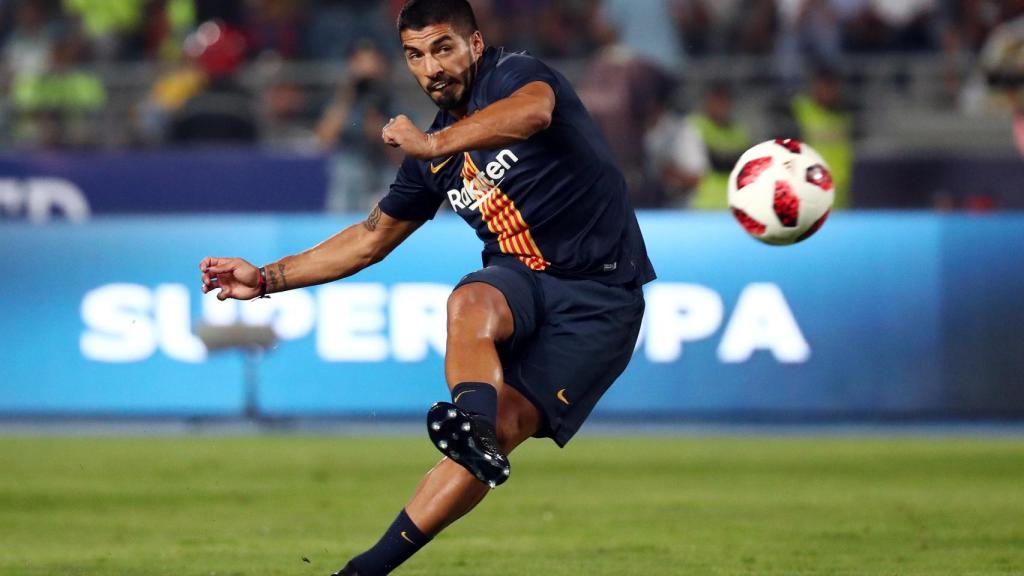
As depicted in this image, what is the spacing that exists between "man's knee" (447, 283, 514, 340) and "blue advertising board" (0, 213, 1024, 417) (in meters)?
7.50

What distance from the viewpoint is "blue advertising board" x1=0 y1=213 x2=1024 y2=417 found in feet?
44.4

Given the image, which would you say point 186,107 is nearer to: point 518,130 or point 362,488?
point 362,488

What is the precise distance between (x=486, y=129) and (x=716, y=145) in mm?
12007

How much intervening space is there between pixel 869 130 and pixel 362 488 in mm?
10562

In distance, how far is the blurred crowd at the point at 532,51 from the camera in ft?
55.9

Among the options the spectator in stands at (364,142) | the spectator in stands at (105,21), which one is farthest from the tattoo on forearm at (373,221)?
the spectator in stands at (105,21)

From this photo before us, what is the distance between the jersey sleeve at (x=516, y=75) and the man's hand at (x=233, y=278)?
125 centimetres

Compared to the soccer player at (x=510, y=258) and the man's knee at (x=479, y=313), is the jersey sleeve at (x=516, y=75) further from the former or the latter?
the man's knee at (x=479, y=313)

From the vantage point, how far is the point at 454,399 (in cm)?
585

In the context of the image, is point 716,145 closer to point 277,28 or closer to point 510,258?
point 277,28

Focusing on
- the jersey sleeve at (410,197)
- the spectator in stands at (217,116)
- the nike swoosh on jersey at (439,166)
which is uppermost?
the nike swoosh on jersey at (439,166)

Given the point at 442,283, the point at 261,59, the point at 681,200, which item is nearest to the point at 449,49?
the point at 442,283

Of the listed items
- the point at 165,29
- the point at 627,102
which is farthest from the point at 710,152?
the point at 165,29

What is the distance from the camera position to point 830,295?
13594 mm
